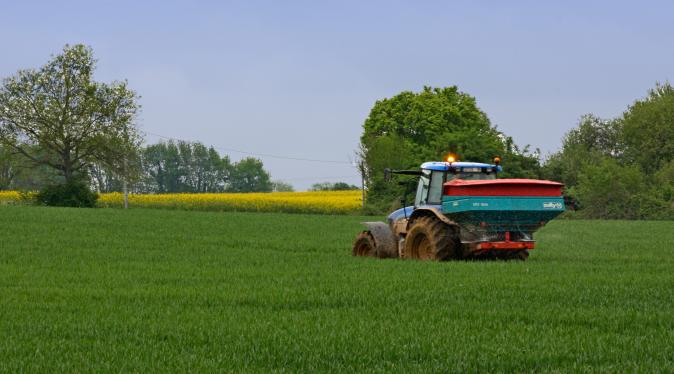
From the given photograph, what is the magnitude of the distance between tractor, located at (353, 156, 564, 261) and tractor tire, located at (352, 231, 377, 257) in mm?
249

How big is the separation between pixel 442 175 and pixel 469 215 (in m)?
1.63

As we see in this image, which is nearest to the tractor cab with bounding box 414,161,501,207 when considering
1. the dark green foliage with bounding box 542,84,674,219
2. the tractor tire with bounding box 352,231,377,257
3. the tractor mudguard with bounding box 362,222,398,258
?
the tractor mudguard with bounding box 362,222,398,258

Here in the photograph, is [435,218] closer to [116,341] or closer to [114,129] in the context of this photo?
[116,341]

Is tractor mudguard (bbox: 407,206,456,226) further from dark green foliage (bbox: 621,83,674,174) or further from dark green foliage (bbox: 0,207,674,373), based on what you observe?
dark green foliage (bbox: 621,83,674,174)

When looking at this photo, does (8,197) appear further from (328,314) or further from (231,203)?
(328,314)

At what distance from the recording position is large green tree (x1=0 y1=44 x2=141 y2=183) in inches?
2756

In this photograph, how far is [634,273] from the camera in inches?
679

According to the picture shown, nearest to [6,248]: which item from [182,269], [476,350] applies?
[182,269]

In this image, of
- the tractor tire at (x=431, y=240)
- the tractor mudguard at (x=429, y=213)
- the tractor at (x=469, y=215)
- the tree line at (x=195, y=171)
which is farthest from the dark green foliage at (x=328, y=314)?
the tree line at (x=195, y=171)

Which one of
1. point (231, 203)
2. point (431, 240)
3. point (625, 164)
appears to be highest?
point (625, 164)

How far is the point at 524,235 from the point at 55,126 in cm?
5661

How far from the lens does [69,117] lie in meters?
70.3

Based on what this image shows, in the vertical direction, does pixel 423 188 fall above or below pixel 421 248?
above

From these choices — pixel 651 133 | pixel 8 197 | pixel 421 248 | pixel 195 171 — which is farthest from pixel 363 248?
pixel 195 171
